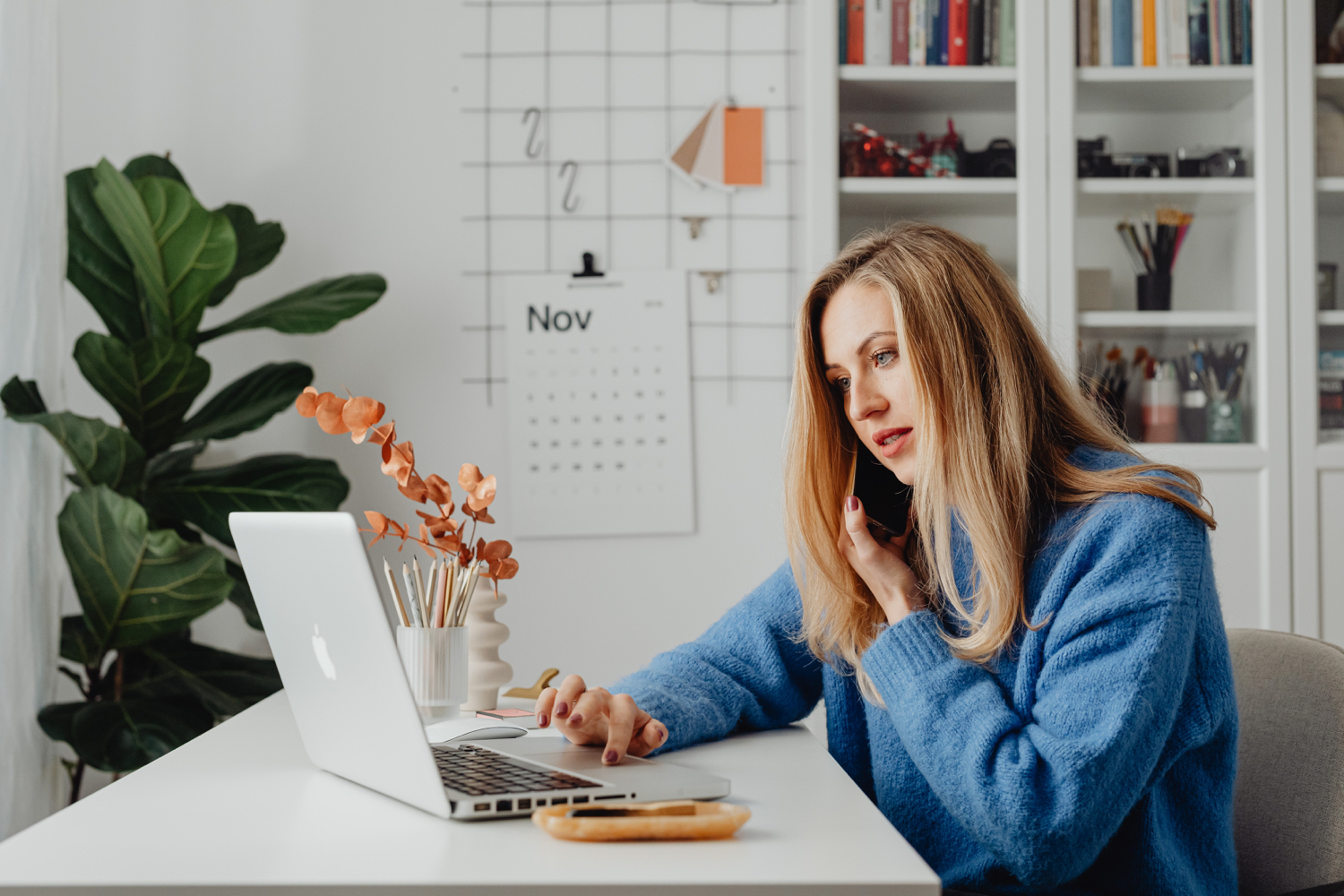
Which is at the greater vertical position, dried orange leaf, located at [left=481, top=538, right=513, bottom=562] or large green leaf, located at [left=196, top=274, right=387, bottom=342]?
large green leaf, located at [left=196, top=274, right=387, bottom=342]

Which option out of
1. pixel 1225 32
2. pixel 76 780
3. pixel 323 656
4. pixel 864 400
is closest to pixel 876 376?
pixel 864 400

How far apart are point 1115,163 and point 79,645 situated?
2.21 metres

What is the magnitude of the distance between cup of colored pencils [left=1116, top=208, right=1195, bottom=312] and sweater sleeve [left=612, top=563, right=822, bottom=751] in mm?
1241

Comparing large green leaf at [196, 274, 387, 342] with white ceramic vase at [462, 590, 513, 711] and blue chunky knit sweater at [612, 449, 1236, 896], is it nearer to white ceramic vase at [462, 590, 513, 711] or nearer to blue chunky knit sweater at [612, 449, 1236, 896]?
white ceramic vase at [462, 590, 513, 711]

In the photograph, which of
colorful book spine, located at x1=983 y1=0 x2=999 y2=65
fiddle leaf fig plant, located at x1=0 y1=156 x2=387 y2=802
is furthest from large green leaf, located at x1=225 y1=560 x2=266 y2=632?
colorful book spine, located at x1=983 y1=0 x2=999 y2=65

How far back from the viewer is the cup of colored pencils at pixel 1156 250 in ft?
7.13

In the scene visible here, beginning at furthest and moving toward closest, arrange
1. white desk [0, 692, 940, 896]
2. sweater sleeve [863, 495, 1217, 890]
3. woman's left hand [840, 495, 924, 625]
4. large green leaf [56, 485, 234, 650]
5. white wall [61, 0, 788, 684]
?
white wall [61, 0, 788, 684] → large green leaf [56, 485, 234, 650] → woman's left hand [840, 495, 924, 625] → sweater sleeve [863, 495, 1217, 890] → white desk [0, 692, 940, 896]

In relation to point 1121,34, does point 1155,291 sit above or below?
below

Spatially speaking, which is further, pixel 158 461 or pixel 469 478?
pixel 158 461

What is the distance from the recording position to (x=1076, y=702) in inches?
35.4

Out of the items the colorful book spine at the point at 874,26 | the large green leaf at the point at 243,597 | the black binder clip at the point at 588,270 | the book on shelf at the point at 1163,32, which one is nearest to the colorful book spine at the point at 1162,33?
the book on shelf at the point at 1163,32

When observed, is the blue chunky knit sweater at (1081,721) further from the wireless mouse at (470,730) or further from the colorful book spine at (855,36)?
the colorful book spine at (855,36)

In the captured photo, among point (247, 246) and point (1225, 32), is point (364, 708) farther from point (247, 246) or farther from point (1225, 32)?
point (1225, 32)

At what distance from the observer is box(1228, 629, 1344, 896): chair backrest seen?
1055 millimetres
